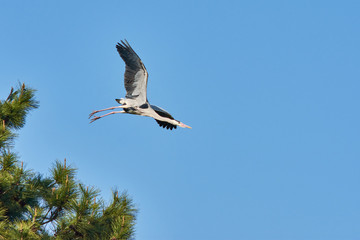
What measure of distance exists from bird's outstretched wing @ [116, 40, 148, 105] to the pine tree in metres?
2.24

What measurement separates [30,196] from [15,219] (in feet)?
1.61

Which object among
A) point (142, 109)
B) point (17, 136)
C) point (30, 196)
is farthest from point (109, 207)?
point (142, 109)

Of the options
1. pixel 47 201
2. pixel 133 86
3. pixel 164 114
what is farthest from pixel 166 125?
pixel 47 201

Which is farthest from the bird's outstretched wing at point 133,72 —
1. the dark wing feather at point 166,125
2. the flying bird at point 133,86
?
the dark wing feather at point 166,125

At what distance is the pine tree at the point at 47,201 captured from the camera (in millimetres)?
10039

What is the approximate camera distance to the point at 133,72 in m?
12.8

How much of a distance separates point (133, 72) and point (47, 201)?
11.9 feet

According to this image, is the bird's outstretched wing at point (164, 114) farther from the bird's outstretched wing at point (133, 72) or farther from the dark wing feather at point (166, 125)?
the bird's outstretched wing at point (133, 72)

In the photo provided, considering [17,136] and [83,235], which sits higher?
[17,136]

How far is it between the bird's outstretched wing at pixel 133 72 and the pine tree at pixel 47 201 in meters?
Answer: 2.24

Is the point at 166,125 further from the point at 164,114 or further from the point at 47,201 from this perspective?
the point at 47,201

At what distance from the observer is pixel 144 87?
12938mm

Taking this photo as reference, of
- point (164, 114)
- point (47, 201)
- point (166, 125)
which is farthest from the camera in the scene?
point (166, 125)

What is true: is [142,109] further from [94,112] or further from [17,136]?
[17,136]
